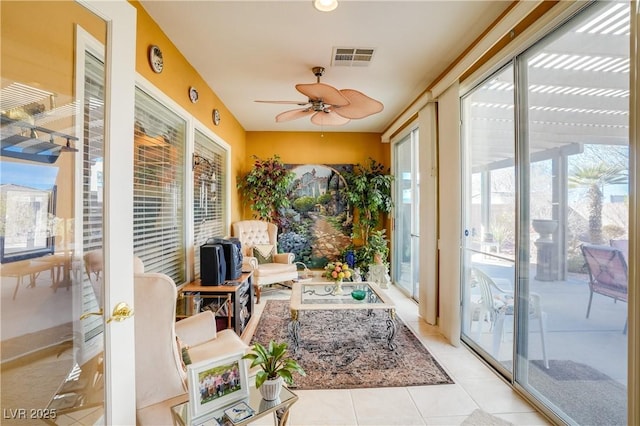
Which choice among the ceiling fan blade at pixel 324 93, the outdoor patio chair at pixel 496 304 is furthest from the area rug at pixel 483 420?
the ceiling fan blade at pixel 324 93

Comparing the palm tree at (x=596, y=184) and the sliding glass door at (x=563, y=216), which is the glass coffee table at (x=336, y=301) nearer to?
the sliding glass door at (x=563, y=216)

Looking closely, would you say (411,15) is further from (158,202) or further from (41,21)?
(158,202)

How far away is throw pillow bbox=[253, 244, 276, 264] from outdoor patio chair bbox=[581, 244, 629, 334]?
13.0 feet

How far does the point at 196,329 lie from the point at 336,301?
135 cm

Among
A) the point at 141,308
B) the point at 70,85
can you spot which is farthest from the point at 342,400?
the point at 70,85

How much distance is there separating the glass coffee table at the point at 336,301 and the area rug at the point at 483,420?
3.05 feet

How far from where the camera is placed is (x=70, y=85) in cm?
121

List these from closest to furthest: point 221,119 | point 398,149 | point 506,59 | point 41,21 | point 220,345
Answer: point 41,21 < point 220,345 < point 506,59 < point 221,119 < point 398,149

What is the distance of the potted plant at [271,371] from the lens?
4.18 feet

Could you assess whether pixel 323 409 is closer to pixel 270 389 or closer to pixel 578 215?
pixel 270 389

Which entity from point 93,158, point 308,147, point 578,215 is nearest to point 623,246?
point 578,215

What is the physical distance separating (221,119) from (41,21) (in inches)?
120

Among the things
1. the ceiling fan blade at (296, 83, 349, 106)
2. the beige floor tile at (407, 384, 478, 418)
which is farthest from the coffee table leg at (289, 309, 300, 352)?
the ceiling fan blade at (296, 83, 349, 106)

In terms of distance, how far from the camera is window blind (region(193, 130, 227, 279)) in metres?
3.33
